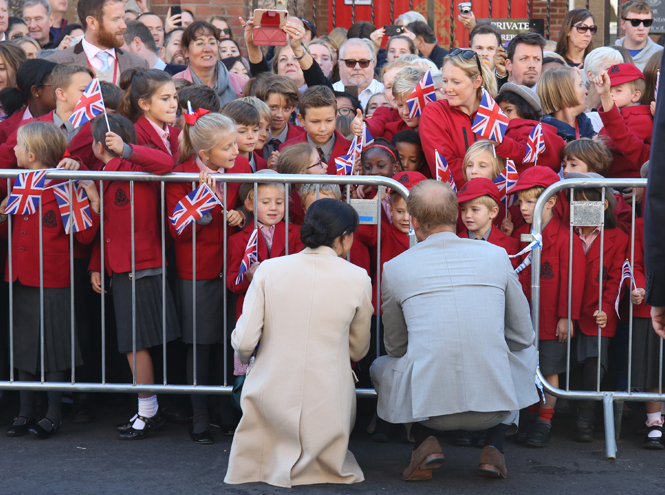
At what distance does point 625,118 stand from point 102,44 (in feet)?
12.2

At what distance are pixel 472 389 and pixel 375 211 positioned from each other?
46.4 inches

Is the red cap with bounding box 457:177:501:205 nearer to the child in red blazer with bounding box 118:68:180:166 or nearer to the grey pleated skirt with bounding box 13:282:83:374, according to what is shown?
the child in red blazer with bounding box 118:68:180:166

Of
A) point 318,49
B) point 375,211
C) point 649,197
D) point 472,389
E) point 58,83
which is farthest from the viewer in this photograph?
point 318,49

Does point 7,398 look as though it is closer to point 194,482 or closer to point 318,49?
point 194,482

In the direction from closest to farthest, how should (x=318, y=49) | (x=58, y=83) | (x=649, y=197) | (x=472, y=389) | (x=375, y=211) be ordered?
(x=649, y=197) → (x=472, y=389) → (x=375, y=211) → (x=58, y=83) → (x=318, y=49)

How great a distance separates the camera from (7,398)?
17.1 feet

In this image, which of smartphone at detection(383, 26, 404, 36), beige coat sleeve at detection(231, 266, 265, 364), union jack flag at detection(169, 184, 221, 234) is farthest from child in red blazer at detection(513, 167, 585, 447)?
smartphone at detection(383, 26, 404, 36)

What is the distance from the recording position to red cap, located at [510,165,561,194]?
14.9ft

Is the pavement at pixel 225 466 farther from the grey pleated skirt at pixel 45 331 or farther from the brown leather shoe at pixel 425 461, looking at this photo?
the grey pleated skirt at pixel 45 331

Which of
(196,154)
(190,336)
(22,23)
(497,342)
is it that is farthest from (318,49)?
(497,342)

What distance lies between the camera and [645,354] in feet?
15.2

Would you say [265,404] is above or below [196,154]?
below

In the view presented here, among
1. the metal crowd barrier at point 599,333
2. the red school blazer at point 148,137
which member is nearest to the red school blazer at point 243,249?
the red school blazer at point 148,137

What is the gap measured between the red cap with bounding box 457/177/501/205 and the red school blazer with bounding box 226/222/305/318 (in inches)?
36.2
